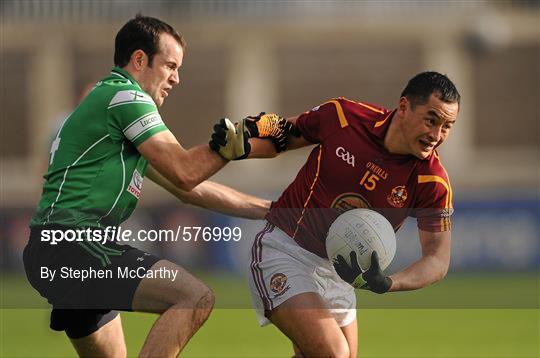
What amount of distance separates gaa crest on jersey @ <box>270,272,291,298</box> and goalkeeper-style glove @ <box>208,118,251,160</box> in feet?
2.50

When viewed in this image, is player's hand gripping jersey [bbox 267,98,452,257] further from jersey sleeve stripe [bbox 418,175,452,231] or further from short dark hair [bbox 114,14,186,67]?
short dark hair [bbox 114,14,186,67]

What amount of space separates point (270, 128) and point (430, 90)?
3.28 feet

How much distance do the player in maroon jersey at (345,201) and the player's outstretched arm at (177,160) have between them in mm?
431

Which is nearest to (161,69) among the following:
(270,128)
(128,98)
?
(128,98)

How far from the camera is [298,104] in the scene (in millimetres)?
27984

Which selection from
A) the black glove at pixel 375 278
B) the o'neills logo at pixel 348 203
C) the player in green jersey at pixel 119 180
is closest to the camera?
the player in green jersey at pixel 119 180

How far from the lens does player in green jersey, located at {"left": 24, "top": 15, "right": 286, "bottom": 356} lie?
20.7 ft

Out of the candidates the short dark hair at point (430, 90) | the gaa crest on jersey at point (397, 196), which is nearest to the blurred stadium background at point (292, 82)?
the gaa crest on jersey at point (397, 196)

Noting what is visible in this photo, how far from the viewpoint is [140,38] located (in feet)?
22.3

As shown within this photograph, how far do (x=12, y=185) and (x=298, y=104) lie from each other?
24.6ft

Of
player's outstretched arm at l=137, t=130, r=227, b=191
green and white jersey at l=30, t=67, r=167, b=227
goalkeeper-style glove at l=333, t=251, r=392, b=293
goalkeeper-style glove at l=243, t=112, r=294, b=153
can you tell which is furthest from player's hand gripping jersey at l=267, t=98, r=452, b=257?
green and white jersey at l=30, t=67, r=167, b=227

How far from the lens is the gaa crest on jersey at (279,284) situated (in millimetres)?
6832

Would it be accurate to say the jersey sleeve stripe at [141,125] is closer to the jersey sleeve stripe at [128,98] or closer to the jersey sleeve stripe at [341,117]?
the jersey sleeve stripe at [128,98]

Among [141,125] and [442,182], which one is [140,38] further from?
[442,182]
